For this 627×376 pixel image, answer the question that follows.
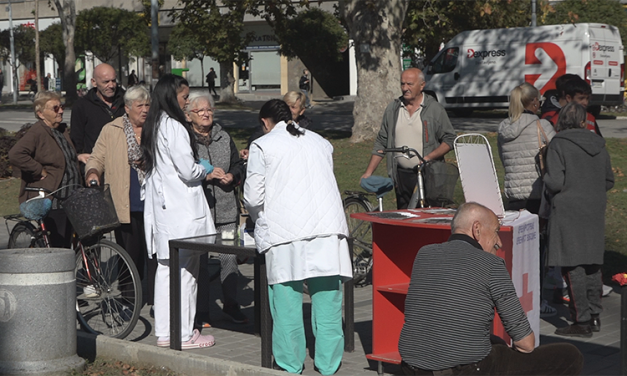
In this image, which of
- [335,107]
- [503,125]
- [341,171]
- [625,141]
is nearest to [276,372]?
[503,125]

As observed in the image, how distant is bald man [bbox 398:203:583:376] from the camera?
4.43 metres

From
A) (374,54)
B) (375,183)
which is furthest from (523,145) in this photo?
(374,54)

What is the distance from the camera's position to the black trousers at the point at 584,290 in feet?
22.7

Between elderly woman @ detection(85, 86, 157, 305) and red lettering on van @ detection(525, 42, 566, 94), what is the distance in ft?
72.5

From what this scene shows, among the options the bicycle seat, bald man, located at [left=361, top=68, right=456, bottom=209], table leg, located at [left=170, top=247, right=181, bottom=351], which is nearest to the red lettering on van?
bald man, located at [left=361, top=68, right=456, bottom=209]

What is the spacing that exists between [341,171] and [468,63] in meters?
14.7

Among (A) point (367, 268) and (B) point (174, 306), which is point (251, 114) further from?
(B) point (174, 306)

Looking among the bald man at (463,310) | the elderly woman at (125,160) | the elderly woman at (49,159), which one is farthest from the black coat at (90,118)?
the bald man at (463,310)

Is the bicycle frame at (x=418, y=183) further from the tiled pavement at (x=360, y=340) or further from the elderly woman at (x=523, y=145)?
the tiled pavement at (x=360, y=340)

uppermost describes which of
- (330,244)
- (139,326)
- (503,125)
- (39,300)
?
(503,125)

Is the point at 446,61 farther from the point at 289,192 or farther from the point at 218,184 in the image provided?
the point at 289,192

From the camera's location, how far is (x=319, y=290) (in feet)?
18.8

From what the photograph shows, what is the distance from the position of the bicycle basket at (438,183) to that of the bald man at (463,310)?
2.73 metres

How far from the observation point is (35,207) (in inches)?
279
